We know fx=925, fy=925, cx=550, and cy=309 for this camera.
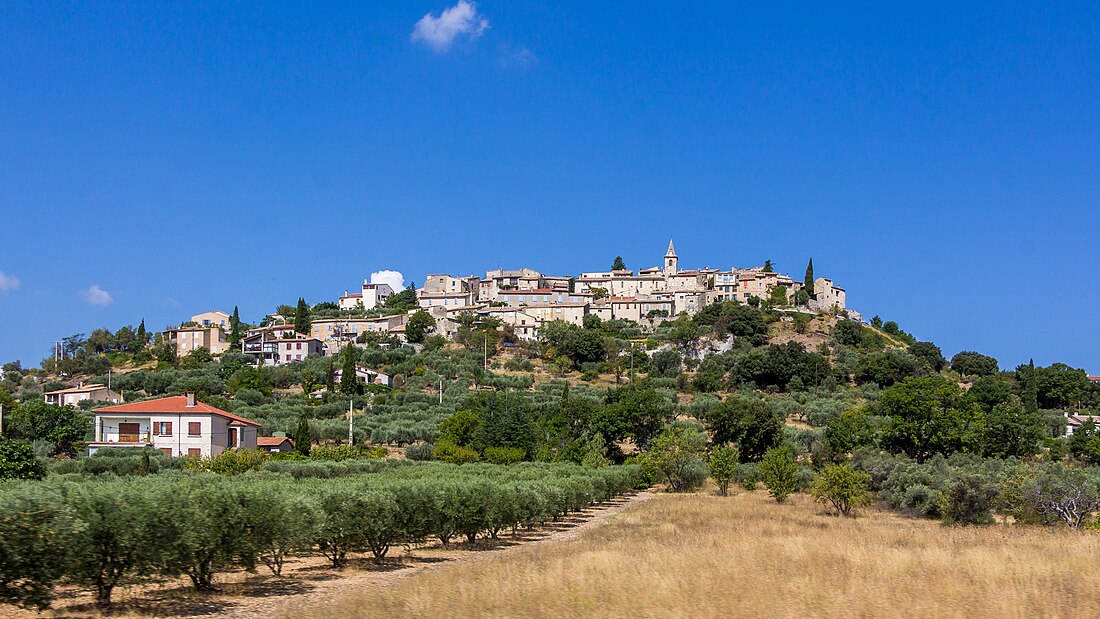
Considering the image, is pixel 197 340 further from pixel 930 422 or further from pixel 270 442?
pixel 930 422

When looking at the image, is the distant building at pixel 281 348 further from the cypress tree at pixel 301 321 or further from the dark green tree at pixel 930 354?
the dark green tree at pixel 930 354

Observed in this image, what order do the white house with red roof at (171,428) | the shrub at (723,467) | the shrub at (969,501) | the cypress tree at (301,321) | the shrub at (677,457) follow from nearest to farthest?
→ the shrub at (969,501) < the shrub at (723,467) < the shrub at (677,457) < the white house with red roof at (171,428) < the cypress tree at (301,321)

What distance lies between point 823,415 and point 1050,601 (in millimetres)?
58944

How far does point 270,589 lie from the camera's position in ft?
61.1

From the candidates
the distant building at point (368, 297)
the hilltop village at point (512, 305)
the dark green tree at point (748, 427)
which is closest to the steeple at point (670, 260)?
the hilltop village at point (512, 305)

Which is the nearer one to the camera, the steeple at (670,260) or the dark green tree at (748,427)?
the dark green tree at (748,427)

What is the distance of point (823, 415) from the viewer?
73.1 metres

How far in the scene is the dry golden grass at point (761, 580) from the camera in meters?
14.9

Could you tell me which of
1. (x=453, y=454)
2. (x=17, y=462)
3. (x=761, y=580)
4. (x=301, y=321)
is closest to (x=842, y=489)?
(x=761, y=580)

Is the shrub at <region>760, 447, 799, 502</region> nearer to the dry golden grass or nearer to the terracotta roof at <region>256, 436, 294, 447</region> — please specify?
the dry golden grass

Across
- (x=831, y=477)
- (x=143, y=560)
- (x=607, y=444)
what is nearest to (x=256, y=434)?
(x=607, y=444)

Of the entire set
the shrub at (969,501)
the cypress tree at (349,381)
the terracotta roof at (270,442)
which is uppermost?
the cypress tree at (349,381)

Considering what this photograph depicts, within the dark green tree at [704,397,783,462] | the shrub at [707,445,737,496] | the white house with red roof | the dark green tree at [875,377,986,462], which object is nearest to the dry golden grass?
the shrub at [707,445,737,496]

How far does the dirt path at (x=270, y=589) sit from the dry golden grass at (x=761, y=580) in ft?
Answer: 3.01
